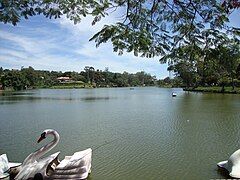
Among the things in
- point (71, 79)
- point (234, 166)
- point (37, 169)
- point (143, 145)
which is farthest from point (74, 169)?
point (71, 79)

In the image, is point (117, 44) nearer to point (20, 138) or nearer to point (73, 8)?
point (73, 8)

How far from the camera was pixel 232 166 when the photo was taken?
6.26 m

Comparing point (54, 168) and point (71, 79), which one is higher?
point (71, 79)

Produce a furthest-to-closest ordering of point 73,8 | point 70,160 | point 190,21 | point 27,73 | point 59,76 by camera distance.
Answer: point 59,76
point 27,73
point 70,160
point 73,8
point 190,21

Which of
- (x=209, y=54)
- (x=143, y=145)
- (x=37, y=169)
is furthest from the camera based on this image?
(x=143, y=145)

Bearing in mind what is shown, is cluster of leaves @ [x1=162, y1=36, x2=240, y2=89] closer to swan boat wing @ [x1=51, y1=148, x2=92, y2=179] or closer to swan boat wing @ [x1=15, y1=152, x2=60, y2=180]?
swan boat wing @ [x1=51, y1=148, x2=92, y2=179]

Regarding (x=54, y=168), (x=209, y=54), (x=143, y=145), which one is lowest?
(x=143, y=145)

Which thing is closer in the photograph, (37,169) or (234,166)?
(37,169)

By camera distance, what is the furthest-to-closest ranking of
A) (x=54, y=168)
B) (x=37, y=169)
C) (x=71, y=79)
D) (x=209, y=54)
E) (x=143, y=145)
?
(x=71, y=79) < (x=143, y=145) < (x=54, y=168) < (x=37, y=169) < (x=209, y=54)

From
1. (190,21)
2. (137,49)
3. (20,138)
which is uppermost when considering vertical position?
(190,21)

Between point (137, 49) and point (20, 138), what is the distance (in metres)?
8.15

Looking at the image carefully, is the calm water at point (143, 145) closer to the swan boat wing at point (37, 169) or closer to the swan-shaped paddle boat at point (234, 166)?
the swan-shaped paddle boat at point (234, 166)

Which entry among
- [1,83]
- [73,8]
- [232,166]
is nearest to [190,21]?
[73,8]

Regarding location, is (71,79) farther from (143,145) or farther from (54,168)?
(54,168)
